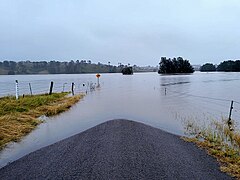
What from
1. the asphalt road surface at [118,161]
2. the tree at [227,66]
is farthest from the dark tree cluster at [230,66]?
the asphalt road surface at [118,161]

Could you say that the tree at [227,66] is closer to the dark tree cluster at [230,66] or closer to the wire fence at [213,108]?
the dark tree cluster at [230,66]

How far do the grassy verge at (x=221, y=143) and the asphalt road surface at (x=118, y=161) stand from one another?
0.32 metres

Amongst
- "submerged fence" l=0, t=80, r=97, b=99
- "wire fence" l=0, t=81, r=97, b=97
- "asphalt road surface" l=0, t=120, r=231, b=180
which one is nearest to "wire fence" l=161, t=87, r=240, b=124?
"asphalt road surface" l=0, t=120, r=231, b=180

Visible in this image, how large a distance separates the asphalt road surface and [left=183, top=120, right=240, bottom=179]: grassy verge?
1.03 feet

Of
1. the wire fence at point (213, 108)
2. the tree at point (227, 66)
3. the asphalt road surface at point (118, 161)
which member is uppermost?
the tree at point (227, 66)

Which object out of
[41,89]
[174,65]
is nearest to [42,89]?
[41,89]

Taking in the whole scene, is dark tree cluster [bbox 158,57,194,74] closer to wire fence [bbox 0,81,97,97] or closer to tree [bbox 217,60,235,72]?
tree [bbox 217,60,235,72]

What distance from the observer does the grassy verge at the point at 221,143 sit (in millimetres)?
6161

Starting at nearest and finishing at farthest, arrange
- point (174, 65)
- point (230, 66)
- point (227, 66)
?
point (174, 65)
point (230, 66)
point (227, 66)

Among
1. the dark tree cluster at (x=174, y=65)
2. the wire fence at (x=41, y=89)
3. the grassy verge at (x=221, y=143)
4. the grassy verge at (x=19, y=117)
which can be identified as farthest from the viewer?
the dark tree cluster at (x=174, y=65)

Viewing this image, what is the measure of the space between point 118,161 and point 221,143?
458cm

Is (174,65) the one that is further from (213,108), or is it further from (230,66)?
(213,108)

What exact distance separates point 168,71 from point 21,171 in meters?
135

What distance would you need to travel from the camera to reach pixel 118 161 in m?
→ 5.66
